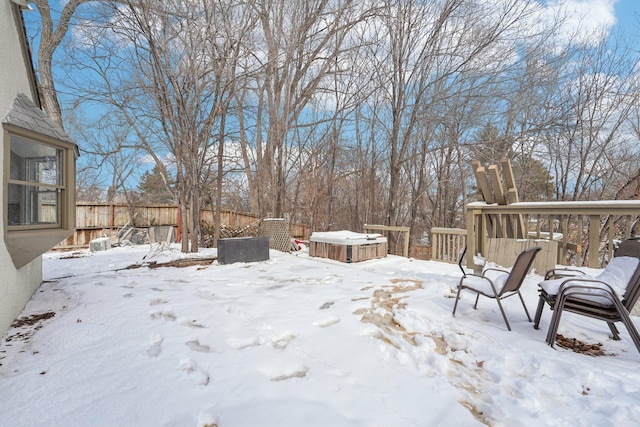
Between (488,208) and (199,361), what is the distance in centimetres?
483

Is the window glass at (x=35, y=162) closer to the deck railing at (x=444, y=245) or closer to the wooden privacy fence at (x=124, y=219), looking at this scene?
the deck railing at (x=444, y=245)

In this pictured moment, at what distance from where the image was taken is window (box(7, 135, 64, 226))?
304 centimetres

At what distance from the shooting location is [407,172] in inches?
480

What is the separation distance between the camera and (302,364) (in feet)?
6.99

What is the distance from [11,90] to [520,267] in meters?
5.20

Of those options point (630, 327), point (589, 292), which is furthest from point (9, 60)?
point (630, 327)

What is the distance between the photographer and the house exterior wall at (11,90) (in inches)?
109

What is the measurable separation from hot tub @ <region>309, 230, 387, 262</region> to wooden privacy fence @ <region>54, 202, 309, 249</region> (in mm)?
4315

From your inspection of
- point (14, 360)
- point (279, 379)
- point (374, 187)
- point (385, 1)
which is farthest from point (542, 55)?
point (14, 360)

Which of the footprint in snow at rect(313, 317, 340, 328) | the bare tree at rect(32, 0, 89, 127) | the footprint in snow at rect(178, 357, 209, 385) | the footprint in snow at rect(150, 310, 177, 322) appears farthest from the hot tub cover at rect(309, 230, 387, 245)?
the bare tree at rect(32, 0, 89, 127)

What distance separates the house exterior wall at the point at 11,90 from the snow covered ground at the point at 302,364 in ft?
0.64

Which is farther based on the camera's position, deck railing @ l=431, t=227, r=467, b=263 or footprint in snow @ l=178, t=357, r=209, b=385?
deck railing @ l=431, t=227, r=467, b=263

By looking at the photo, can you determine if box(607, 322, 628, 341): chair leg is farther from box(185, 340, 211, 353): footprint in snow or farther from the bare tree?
the bare tree

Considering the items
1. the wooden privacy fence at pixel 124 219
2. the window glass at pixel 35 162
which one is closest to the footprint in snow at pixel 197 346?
the window glass at pixel 35 162
